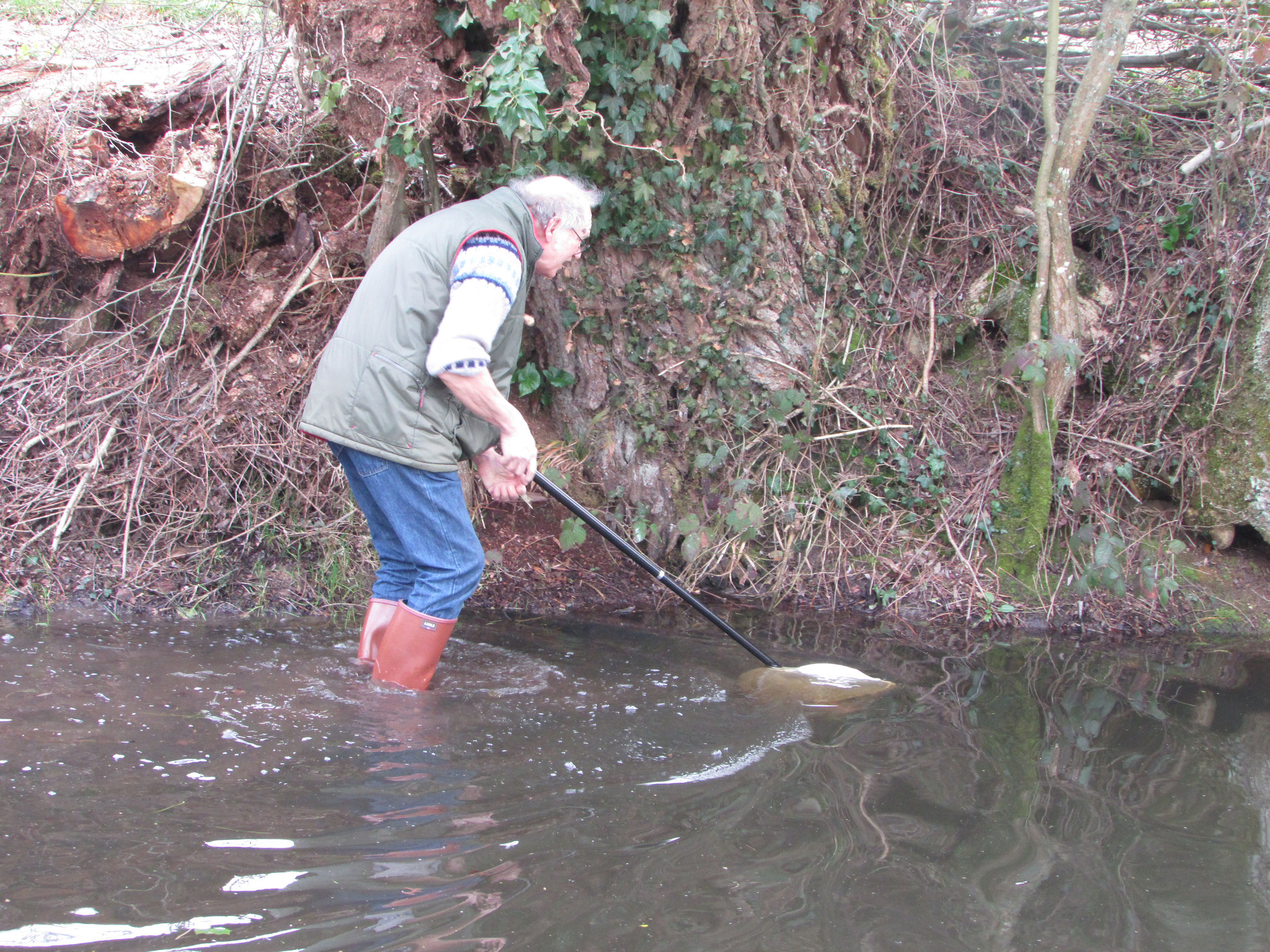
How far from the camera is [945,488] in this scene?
194 inches

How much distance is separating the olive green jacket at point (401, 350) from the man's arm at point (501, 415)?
5.4 inches

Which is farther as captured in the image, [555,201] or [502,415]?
[555,201]

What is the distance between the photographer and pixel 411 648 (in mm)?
3215

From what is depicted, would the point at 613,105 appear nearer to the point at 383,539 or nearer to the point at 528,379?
the point at 528,379

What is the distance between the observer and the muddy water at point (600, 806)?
197 centimetres

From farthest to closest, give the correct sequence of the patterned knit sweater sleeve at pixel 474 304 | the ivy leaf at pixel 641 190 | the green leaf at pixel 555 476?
the green leaf at pixel 555 476, the ivy leaf at pixel 641 190, the patterned knit sweater sleeve at pixel 474 304

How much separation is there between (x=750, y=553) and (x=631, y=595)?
68 centimetres

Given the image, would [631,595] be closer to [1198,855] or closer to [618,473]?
[618,473]

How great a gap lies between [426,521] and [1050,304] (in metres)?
3.50

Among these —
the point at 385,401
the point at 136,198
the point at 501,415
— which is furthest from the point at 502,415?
the point at 136,198

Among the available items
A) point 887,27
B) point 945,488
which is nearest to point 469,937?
point 945,488

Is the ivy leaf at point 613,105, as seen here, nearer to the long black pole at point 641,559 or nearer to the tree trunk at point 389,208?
the tree trunk at point 389,208

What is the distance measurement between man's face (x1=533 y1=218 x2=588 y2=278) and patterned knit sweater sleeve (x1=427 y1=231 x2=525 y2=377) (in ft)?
0.89

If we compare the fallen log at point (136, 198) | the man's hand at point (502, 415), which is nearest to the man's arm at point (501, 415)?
the man's hand at point (502, 415)
